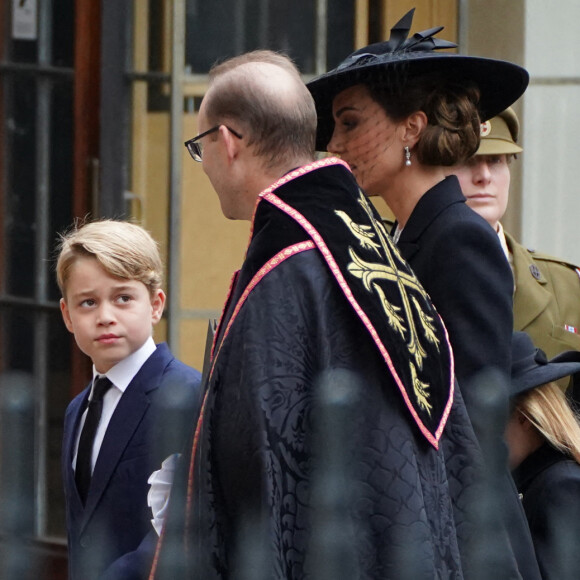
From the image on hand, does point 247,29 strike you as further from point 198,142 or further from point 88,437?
point 198,142

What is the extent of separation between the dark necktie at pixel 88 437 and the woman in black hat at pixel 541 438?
863 millimetres

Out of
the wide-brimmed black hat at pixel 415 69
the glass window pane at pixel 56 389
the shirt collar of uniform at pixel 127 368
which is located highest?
the wide-brimmed black hat at pixel 415 69

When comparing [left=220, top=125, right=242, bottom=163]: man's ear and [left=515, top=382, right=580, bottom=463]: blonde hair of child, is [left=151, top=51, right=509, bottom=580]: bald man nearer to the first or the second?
[left=220, top=125, right=242, bottom=163]: man's ear

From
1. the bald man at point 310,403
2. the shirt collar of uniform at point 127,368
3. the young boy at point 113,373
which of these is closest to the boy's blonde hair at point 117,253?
the young boy at point 113,373

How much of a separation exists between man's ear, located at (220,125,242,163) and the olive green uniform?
129cm

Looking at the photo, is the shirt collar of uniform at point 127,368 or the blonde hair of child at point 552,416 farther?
the shirt collar of uniform at point 127,368

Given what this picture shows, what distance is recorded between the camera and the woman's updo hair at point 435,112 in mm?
2742

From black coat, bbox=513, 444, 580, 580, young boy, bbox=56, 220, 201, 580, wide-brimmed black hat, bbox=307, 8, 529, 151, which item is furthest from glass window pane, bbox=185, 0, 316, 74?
black coat, bbox=513, 444, 580, 580

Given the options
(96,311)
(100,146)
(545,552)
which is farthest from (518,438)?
(100,146)

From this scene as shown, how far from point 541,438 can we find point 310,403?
88cm

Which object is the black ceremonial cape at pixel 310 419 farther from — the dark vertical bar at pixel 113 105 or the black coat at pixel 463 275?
the dark vertical bar at pixel 113 105

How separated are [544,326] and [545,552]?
1008mm

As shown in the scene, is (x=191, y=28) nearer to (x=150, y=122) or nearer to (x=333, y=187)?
(x=150, y=122)

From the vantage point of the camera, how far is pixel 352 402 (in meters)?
2.05
